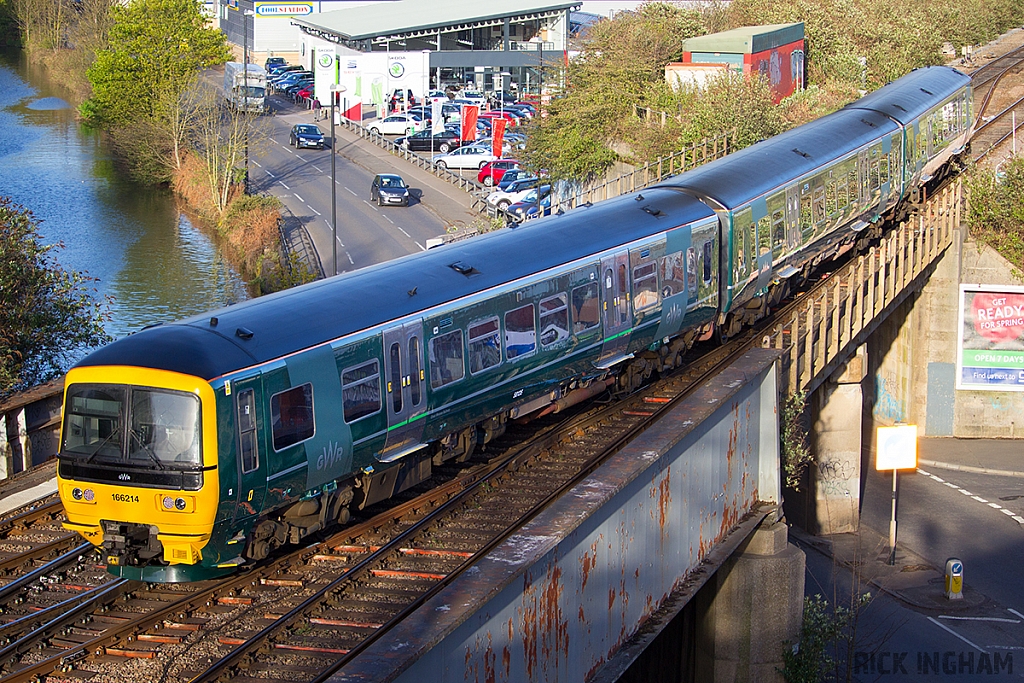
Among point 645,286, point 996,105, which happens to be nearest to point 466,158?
point 996,105

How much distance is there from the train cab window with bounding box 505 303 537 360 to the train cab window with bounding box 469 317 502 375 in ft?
0.61

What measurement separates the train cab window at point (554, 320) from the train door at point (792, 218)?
6.98 metres

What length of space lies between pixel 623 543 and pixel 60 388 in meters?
9.88

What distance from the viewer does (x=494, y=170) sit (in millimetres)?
44125

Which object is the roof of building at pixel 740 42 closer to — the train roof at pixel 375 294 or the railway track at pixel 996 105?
the railway track at pixel 996 105

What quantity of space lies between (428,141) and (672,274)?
123 feet

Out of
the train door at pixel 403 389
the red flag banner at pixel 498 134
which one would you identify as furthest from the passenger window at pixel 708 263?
the red flag banner at pixel 498 134

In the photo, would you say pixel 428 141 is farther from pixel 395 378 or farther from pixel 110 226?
pixel 395 378

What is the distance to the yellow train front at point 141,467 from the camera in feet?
31.6

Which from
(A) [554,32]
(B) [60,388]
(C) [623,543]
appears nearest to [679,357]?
(C) [623,543]

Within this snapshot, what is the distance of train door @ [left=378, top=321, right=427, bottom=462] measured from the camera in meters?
11.5

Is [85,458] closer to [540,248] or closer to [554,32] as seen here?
[540,248]

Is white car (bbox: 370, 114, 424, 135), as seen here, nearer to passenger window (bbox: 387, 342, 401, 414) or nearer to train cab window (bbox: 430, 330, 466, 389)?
train cab window (bbox: 430, 330, 466, 389)

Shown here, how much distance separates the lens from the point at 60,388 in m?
16.9
